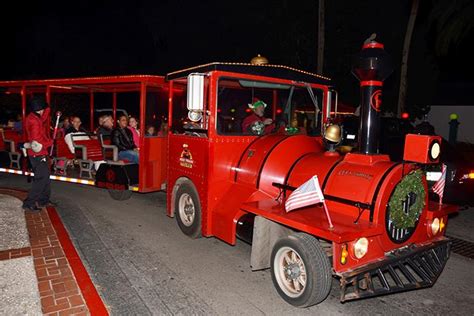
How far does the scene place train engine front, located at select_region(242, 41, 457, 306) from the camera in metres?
3.51

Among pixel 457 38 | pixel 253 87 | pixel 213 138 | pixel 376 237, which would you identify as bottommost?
pixel 376 237

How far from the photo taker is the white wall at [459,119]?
2198cm

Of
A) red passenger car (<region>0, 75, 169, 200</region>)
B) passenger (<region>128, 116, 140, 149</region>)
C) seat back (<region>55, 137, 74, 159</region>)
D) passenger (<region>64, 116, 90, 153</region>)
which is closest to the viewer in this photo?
red passenger car (<region>0, 75, 169, 200</region>)

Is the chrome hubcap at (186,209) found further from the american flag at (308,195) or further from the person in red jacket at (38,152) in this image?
the person in red jacket at (38,152)

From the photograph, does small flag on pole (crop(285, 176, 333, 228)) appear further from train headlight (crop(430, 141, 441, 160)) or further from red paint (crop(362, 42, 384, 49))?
red paint (crop(362, 42, 384, 49))

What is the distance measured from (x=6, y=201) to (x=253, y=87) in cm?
559

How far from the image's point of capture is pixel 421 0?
16484 millimetres

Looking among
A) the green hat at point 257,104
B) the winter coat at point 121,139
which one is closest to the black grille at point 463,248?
the green hat at point 257,104

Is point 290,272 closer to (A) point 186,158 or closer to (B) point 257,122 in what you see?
(B) point 257,122

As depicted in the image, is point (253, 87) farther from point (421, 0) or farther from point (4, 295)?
point (421, 0)

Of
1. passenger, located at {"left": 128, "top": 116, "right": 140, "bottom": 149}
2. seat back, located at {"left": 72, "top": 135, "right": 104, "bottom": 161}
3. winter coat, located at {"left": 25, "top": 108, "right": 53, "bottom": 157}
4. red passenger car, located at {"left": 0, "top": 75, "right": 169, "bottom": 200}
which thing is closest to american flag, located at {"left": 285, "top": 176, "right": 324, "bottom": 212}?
red passenger car, located at {"left": 0, "top": 75, "right": 169, "bottom": 200}

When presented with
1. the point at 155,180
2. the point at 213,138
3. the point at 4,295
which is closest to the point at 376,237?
the point at 213,138

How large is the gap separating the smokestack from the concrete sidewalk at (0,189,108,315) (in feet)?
10.6

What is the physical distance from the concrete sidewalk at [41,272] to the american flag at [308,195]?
83.8 inches
